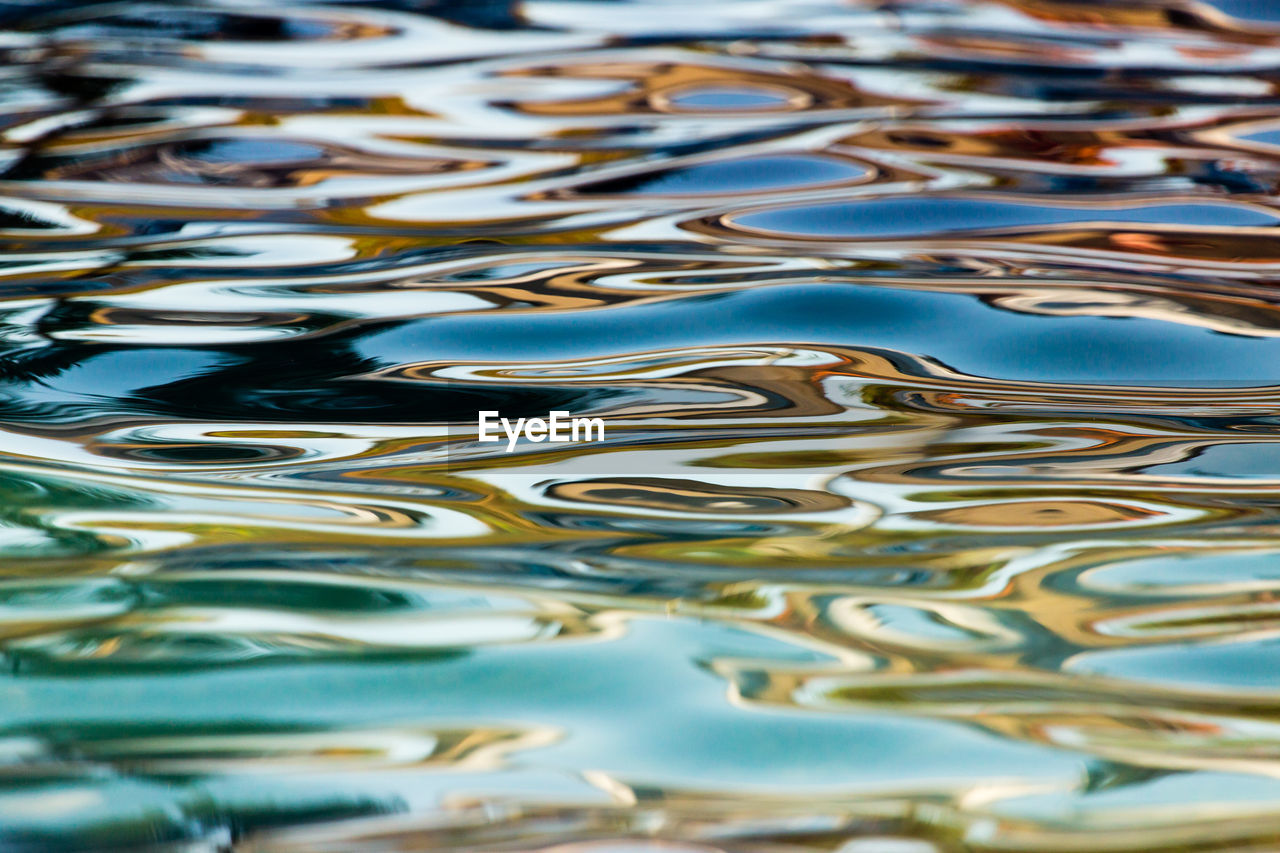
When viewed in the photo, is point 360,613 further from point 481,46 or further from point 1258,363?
point 481,46

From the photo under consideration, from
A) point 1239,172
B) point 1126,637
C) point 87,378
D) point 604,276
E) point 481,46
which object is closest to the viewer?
point 1126,637

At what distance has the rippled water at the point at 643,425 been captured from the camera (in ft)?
2.08

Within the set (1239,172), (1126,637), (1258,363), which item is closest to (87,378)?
(1126,637)

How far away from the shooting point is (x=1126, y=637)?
30.7 inches

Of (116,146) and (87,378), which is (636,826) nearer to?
(87,378)

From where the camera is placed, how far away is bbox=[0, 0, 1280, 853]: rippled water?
0.63 metres

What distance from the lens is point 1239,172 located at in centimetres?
187

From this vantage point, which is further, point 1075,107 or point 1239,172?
point 1075,107

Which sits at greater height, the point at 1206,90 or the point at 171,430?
the point at 1206,90

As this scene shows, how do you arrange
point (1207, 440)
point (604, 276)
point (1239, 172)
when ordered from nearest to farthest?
point (1207, 440) → point (604, 276) → point (1239, 172)

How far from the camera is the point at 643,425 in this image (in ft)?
3.89

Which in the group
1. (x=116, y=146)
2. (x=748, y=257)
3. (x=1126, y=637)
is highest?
(x=116, y=146)

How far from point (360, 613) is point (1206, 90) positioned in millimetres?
1991

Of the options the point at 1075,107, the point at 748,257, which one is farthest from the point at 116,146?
the point at 1075,107
